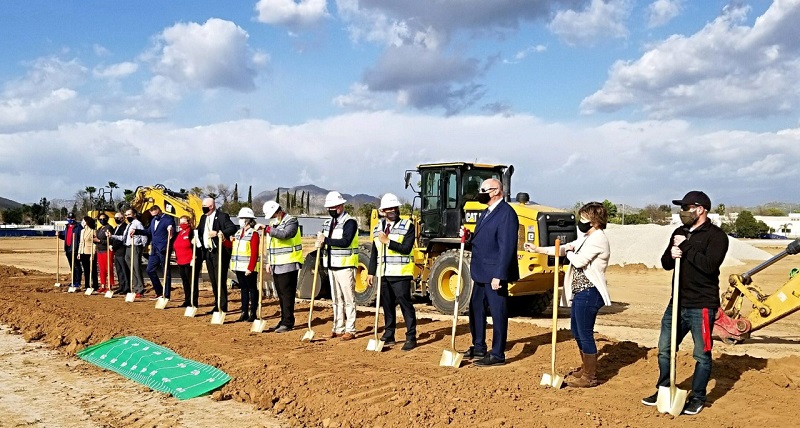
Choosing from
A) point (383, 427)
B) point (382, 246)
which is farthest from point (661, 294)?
point (383, 427)

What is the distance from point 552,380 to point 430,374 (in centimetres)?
121

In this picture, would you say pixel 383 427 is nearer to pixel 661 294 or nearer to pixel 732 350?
pixel 732 350

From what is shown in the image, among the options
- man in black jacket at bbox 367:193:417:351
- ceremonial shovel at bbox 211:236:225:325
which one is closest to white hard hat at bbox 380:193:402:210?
man in black jacket at bbox 367:193:417:351

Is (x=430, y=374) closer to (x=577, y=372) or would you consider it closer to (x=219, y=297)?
(x=577, y=372)

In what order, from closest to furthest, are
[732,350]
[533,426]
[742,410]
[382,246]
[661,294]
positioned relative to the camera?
[533,426], [742,410], [382,246], [732,350], [661,294]

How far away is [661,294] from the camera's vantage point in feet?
64.7

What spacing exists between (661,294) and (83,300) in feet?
45.1

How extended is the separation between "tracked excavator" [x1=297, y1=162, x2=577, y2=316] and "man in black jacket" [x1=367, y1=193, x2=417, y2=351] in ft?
12.6

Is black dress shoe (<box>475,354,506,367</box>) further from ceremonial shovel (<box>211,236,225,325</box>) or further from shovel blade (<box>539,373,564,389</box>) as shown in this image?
ceremonial shovel (<box>211,236,225,325</box>)

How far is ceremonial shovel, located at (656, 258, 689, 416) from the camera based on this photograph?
583 centimetres

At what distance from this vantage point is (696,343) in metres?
5.92

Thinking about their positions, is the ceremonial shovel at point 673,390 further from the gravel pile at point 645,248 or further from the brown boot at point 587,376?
the gravel pile at point 645,248

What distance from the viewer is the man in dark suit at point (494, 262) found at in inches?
296

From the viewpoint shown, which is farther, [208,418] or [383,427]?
[208,418]
